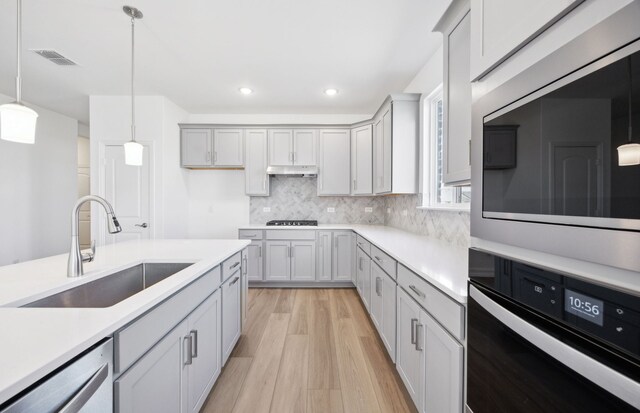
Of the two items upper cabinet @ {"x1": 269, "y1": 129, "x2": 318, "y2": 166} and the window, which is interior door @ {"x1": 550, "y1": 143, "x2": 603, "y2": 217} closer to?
the window

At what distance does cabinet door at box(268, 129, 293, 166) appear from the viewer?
4.12 m

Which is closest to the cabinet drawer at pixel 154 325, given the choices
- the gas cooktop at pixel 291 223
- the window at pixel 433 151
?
the window at pixel 433 151

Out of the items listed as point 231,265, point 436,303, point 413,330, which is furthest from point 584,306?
point 231,265

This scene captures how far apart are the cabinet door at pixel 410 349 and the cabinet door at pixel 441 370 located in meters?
0.07

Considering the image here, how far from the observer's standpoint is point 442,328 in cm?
116

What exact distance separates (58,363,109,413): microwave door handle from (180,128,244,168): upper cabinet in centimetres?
363

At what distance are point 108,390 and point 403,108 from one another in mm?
3200

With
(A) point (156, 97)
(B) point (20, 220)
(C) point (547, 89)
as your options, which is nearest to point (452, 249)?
(C) point (547, 89)

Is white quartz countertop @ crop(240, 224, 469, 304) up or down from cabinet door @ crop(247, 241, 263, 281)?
up

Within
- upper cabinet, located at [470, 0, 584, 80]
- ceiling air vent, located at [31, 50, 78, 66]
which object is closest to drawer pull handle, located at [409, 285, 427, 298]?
upper cabinet, located at [470, 0, 584, 80]

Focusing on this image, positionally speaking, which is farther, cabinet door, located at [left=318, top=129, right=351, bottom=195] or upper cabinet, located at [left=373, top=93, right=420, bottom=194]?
cabinet door, located at [left=318, top=129, right=351, bottom=195]

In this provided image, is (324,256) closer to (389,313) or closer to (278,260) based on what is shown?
(278,260)

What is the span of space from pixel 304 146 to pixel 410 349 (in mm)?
3201

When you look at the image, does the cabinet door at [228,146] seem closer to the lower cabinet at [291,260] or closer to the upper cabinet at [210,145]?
the upper cabinet at [210,145]
